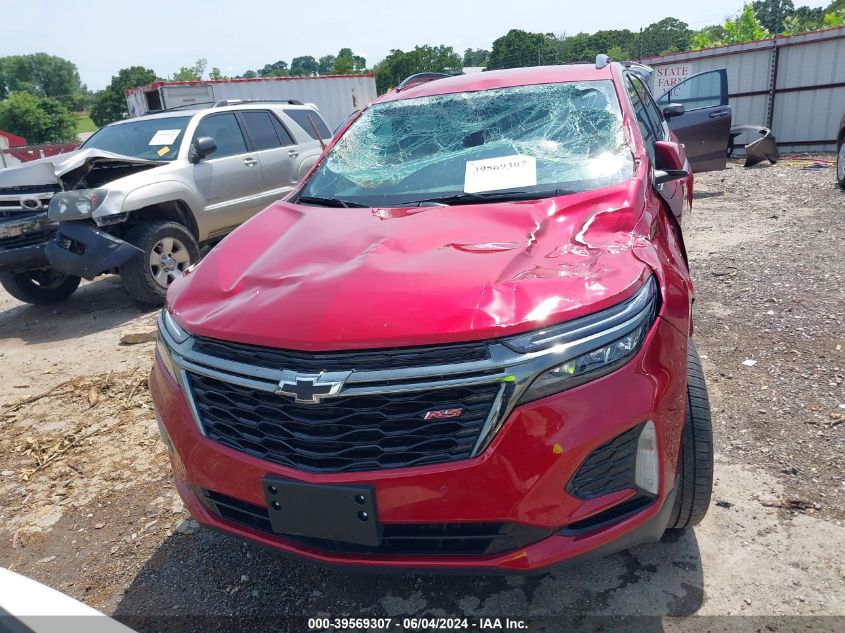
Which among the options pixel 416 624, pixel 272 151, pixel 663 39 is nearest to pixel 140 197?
pixel 272 151

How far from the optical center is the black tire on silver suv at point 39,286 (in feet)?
→ 20.4

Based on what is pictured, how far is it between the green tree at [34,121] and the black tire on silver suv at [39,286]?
53694 millimetres

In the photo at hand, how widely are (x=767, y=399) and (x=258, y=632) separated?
8.85 ft

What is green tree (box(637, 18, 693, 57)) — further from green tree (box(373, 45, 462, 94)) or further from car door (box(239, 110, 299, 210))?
green tree (box(373, 45, 462, 94))

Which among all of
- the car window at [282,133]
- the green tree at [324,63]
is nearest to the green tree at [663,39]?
the car window at [282,133]

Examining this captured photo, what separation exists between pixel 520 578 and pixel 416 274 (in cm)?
120

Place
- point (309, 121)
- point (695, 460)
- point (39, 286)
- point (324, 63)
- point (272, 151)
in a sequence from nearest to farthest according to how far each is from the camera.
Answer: point (695, 460) → point (39, 286) → point (272, 151) → point (309, 121) → point (324, 63)

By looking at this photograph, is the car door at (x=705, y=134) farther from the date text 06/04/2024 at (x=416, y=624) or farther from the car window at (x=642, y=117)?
the date text 06/04/2024 at (x=416, y=624)

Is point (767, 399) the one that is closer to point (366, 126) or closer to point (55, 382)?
point (366, 126)

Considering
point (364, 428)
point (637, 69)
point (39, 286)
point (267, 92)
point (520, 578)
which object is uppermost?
point (267, 92)

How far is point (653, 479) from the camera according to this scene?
1805 millimetres

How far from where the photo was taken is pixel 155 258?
5750 mm

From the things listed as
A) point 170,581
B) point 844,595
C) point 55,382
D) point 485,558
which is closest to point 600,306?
point 485,558

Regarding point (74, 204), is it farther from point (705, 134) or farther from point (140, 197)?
point (705, 134)
